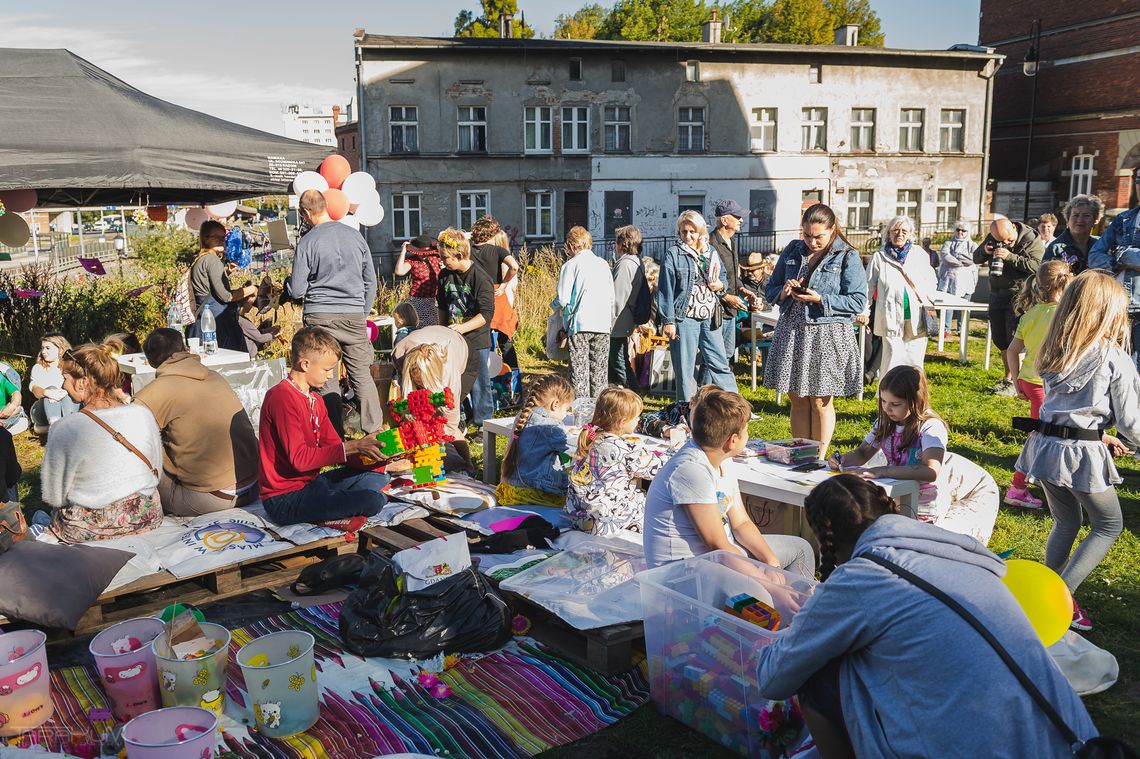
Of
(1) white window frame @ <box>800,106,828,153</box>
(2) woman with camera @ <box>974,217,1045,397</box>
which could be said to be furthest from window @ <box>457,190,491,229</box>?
(2) woman with camera @ <box>974,217,1045,397</box>

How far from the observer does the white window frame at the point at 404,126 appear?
26.6 metres

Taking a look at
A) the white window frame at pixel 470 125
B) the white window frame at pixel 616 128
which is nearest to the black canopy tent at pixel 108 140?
the white window frame at pixel 470 125

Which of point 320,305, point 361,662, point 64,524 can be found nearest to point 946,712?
point 361,662

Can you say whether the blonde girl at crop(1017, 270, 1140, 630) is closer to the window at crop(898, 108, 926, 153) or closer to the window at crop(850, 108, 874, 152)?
the window at crop(850, 108, 874, 152)

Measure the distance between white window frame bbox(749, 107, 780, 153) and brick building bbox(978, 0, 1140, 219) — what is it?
28.5 ft

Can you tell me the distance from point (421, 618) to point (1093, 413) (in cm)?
317

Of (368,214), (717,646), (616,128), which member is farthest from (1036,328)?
(616,128)

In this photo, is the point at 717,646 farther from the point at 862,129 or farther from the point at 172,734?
the point at 862,129

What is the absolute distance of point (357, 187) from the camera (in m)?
8.87

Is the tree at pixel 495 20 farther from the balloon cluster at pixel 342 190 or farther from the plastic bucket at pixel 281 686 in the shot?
the plastic bucket at pixel 281 686

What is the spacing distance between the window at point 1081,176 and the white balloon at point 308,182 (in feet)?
95.4

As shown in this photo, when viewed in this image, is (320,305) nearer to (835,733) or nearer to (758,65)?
(835,733)

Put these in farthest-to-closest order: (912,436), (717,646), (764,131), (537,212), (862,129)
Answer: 1. (862,129)
2. (764,131)
3. (537,212)
4. (912,436)
5. (717,646)

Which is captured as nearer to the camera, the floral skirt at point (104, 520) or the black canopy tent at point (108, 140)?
the floral skirt at point (104, 520)
